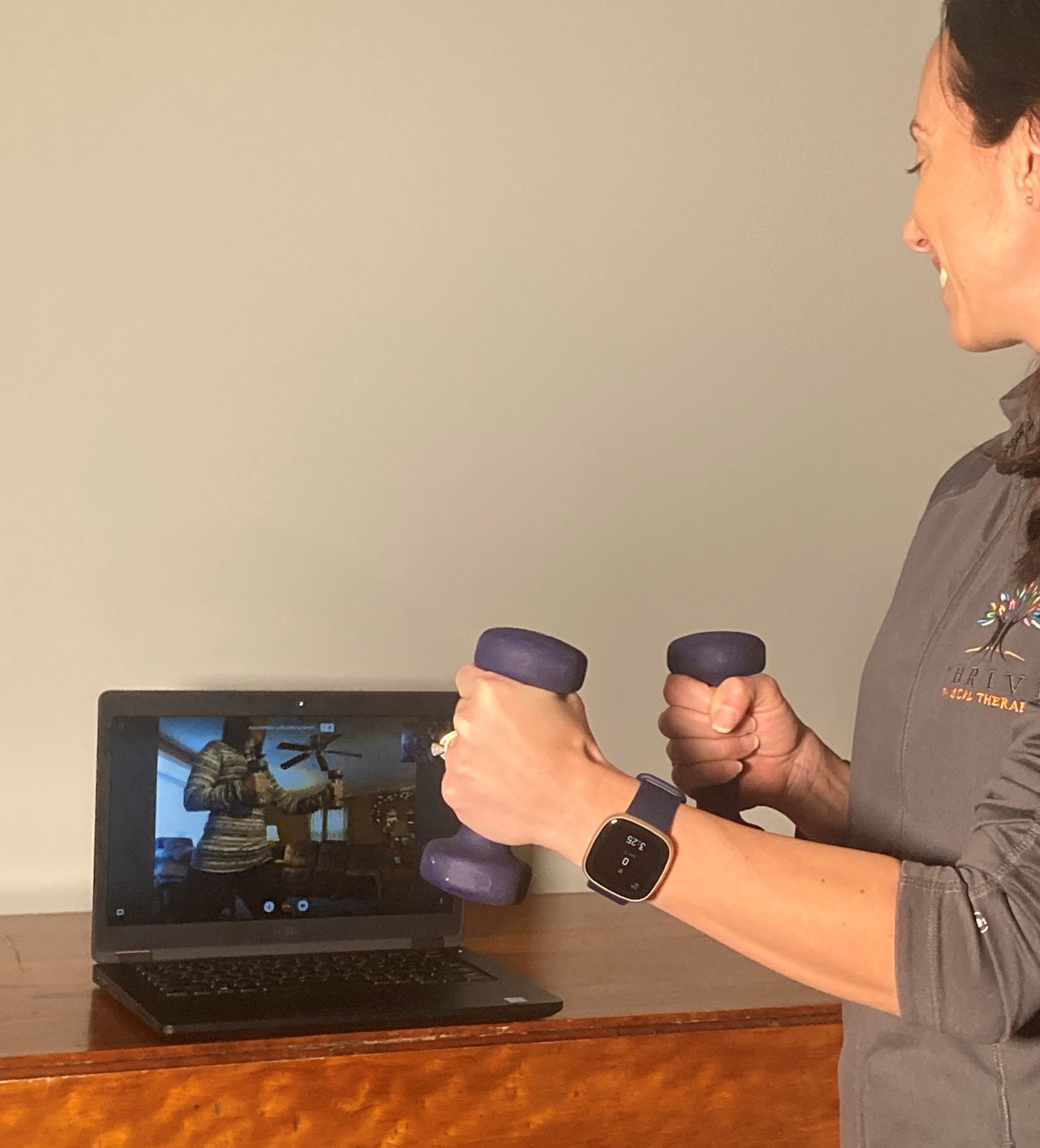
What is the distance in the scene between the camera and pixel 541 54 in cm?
189

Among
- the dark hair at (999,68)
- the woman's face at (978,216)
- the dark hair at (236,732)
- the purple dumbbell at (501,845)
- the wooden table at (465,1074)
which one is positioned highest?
the dark hair at (999,68)

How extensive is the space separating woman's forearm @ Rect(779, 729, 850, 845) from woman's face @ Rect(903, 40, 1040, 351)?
44 centimetres

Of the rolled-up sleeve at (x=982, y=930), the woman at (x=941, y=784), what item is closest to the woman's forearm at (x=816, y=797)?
the woman at (x=941, y=784)

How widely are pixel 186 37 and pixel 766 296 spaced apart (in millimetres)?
868

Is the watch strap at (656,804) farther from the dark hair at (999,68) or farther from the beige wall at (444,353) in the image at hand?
the beige wall at (444,353)

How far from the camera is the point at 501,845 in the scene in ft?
3.63

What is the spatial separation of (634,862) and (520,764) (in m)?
0.10

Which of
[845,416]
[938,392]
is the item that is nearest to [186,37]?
[845,416]

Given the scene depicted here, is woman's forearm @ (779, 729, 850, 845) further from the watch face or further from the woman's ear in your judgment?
the woman's ear

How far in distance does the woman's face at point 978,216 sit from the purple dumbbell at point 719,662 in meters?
0.35

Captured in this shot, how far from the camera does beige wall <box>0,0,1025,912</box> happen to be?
1.76 meters

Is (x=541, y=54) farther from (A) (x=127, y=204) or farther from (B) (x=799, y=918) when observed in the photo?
(B) (x=799, y=918)

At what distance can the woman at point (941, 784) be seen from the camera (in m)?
0.90

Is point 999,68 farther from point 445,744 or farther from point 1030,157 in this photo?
point 445,744
